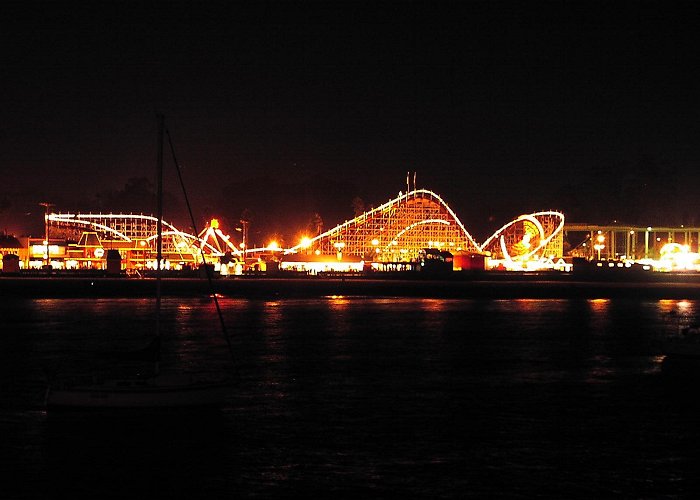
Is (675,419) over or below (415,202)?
below

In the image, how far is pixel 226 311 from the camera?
66375mm

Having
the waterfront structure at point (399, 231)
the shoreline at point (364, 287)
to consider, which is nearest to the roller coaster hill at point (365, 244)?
the waterfront structure at point (399, 231)

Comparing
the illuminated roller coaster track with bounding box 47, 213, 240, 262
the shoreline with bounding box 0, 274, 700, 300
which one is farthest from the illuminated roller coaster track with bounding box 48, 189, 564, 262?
the shoreline with bounding box 0, 274, 700, 300

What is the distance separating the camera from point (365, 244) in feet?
453

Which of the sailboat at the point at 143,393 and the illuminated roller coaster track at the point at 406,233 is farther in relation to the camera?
the illuminated roller coaster track at the point at 406,233

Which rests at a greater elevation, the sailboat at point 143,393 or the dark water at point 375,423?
the sailboat at point 143,393

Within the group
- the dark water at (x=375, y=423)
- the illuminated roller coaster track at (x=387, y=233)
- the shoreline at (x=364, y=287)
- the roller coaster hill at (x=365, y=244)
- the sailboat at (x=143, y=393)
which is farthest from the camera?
the illuminated roller coaster track at (x=387, y=233)

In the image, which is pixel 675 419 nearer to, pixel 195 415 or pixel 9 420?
pixel 195 415

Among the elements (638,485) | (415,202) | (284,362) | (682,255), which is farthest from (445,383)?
(682,255)

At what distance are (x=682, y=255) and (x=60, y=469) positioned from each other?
5824 inches

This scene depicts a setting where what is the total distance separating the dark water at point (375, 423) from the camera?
21.1 meters

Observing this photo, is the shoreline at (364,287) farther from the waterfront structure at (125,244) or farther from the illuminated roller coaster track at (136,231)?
the waterfront structure at (125,244)

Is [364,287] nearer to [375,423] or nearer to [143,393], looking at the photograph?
[375,423]

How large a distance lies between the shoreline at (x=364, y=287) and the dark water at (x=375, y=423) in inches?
1457
